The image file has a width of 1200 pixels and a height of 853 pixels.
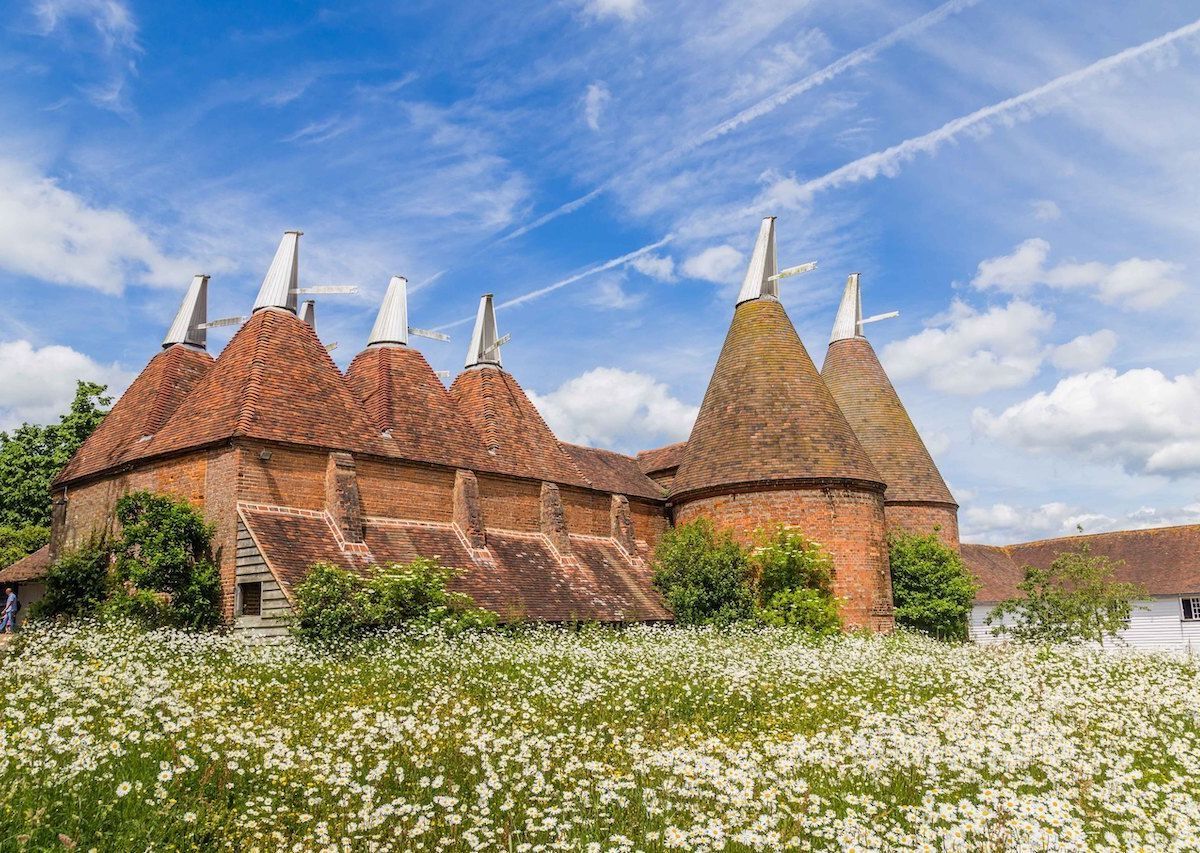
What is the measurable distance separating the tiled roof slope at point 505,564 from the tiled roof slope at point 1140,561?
55.3 feet

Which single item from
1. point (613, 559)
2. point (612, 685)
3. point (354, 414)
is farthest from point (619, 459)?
point (612, 685)

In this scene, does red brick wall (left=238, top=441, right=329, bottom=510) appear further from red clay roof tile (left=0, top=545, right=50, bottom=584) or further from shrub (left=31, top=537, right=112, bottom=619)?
red clay roof tile (left=0, top=545, right=50, bottom=584)

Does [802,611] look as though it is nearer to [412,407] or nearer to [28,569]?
[412,407]

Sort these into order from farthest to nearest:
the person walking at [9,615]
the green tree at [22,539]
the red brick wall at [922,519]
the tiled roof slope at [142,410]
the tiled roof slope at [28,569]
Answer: the green tree at [22,539] < the red brick wall at [922,519] < the tiled roof slope at [28,569] < the person walking at [9,615] < the tiled roof slope at [142,410]

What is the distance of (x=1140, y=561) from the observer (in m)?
34.0

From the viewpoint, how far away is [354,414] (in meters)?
16.8

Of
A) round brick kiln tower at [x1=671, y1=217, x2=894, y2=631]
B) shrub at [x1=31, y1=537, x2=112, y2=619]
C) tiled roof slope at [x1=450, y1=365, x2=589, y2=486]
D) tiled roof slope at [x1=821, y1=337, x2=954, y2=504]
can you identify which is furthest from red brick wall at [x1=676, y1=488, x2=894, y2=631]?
shrub at [x1=31, y1=537, x2=112, y2=619]

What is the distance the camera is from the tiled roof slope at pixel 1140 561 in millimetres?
32031

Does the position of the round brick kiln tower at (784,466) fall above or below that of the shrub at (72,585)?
above

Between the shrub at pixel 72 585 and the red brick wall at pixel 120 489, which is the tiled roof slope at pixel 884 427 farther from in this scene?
the shrub at pixel 72 585

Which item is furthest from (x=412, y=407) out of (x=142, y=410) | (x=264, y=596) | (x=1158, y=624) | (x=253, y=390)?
(x=1158, y=624)

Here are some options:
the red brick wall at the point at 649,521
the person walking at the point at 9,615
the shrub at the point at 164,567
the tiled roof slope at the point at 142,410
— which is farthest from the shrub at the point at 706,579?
the person walking at the point at 9,615

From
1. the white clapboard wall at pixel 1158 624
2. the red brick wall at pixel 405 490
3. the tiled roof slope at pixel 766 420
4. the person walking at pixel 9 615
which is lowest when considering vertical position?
the white clapboard wall at pixel 1158 624

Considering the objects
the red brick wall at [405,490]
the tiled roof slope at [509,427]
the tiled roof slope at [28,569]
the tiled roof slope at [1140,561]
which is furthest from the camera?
the tiled roof slope at [1140,561]
